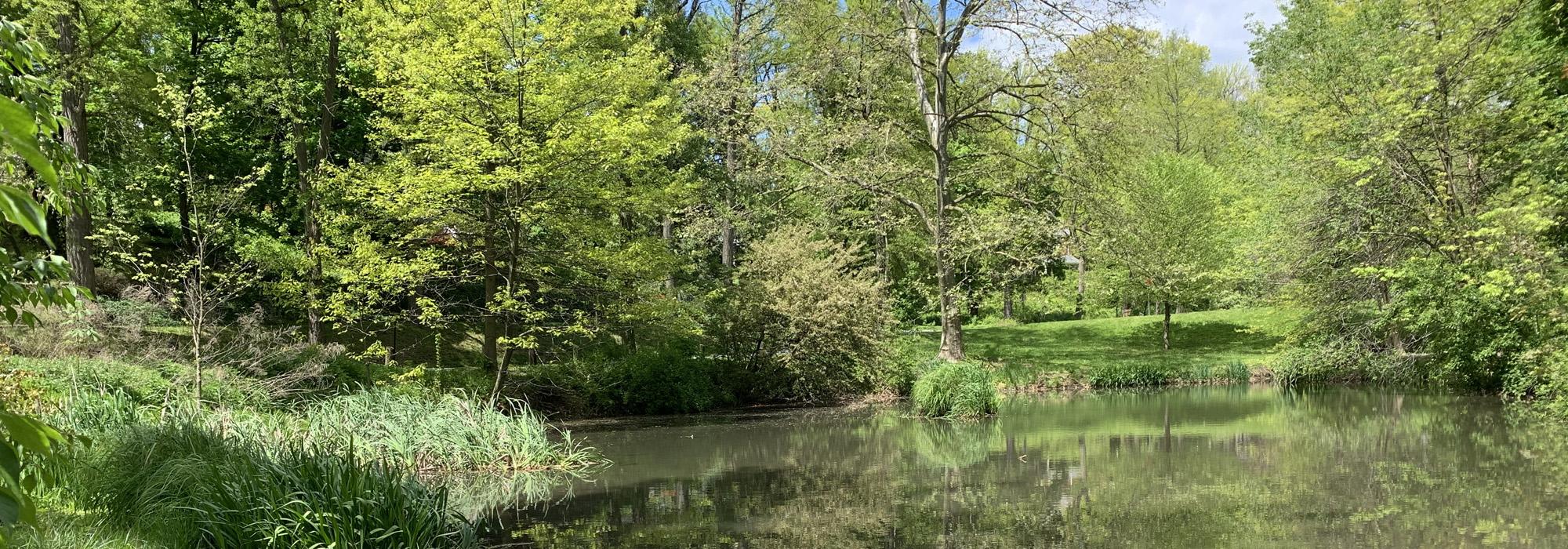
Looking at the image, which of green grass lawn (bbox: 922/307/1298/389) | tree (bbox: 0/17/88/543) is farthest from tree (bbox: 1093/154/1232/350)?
tree (bbox: 0/17/88/543)

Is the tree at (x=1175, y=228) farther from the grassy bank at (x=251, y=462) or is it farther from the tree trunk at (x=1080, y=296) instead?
the grassy bank at (x=251, y=462)

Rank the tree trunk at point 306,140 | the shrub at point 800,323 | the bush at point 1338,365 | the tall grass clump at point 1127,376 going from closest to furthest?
1. the tree trunk at point 306,140
2. the bush at point 1338,365
3. the shrub at point 800,323
4. the tall grass clump at point 1127,376

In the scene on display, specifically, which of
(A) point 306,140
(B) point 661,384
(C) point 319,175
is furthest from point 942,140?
(A) point 306,140

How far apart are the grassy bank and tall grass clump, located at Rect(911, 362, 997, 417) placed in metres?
6.53

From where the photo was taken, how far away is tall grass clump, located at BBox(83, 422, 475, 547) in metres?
5.73

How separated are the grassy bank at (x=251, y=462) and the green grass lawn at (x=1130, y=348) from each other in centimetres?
1418

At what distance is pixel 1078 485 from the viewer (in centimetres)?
924

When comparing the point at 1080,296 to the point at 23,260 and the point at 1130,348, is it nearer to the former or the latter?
the point at 1130,348

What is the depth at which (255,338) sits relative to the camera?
42.3ft

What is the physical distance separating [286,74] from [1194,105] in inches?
1376

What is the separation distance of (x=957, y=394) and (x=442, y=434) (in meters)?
8.71

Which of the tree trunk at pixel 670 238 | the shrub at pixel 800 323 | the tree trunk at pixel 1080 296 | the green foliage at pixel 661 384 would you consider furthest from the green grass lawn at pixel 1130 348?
the tree trunk at pixel 670 238

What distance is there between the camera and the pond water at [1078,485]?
714 centimetres

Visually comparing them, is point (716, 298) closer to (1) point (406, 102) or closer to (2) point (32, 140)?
(1) point (406, 102)
